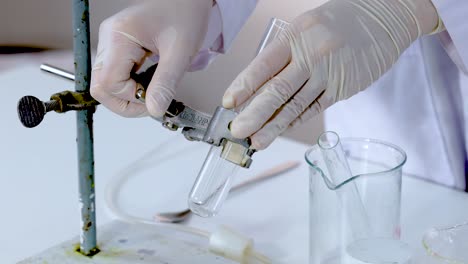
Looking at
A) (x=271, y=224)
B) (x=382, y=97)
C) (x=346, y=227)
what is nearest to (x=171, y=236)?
(x=271, y=224)

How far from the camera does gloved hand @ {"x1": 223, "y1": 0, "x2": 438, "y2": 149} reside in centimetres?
99

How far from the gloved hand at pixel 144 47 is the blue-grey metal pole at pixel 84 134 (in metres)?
0.03

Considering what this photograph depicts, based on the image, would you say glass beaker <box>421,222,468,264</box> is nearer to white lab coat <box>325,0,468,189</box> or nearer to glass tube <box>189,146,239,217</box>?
glass tube <box>189,146,239,217</box>

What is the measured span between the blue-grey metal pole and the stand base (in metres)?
0.02

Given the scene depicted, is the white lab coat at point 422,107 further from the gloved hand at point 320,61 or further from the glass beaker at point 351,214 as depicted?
the glass beaker at point 351,214

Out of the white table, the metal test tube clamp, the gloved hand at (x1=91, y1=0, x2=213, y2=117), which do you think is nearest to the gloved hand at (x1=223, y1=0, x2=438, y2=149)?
the metal test tube clamp

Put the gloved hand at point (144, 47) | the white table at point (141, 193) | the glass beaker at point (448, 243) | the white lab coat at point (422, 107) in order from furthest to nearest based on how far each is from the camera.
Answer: the white lab coat at point (422, 107) → the white table at point (141, 193) → the gloved hand at point (144, 47) → the glass beaker at point (448, 243)

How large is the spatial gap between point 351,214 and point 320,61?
22 cm

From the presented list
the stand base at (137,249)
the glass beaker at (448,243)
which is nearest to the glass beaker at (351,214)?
the glass beaker at (448,243)

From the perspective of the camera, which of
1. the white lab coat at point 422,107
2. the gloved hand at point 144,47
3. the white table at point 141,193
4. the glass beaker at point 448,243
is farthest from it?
the white lab coat at point 422,107

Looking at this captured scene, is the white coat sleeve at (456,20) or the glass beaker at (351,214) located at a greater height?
the white coat sleeve at (456,20)

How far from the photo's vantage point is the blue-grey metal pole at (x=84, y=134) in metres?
1.01

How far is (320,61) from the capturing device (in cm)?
103

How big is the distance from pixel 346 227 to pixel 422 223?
25 cm
